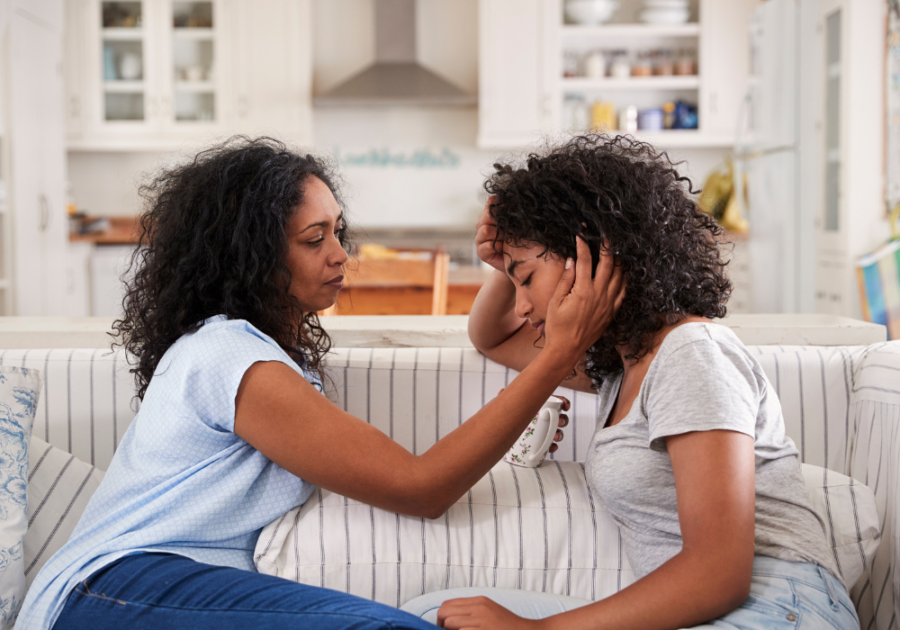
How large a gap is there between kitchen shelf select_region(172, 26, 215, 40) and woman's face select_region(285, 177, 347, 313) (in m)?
4.07

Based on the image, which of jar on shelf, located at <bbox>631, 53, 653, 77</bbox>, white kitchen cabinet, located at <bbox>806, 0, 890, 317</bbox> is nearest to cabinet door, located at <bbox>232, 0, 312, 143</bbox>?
jar on shelf, located at <bbox>631, 53, 653, 77</bbox>

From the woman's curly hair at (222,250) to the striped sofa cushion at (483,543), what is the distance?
0.28 m

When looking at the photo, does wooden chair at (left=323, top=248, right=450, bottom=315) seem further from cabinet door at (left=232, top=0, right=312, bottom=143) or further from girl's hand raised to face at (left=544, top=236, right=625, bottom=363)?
cabinet door at (left=232, top=0, right=312, bottom=143)

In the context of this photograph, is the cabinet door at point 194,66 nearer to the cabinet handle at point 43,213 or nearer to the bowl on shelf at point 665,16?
the cabinet handle at point 43,213

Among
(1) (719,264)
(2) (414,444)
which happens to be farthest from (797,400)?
(2) (414,444)

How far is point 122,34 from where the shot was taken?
470 cm

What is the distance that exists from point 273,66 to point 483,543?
4.27 meters

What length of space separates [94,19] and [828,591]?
5083mm

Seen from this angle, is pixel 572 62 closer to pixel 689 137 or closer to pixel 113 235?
pixel 689 137

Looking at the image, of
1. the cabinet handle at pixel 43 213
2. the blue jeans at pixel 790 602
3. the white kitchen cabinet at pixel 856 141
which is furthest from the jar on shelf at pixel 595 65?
the blue jeans at pixel 790 602

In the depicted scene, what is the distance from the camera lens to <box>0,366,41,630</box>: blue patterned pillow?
3.73 feet

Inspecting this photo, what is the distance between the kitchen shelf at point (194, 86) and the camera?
15.6 ft

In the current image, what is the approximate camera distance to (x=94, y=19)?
4660mm

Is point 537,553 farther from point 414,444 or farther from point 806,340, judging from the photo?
point 806,340
